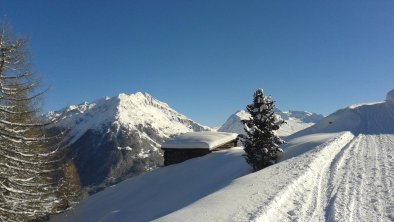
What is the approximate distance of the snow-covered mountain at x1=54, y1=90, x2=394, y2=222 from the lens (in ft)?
46.8

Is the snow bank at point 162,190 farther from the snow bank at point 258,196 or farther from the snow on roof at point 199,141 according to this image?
the snow bank at point 258,196

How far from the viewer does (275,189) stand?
16.9 metres

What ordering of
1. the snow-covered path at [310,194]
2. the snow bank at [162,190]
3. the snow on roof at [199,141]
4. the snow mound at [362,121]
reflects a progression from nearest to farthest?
the snow-covered path at [310,194] < the snow bank at [162,190] < the snow on roof at [199,141] < the snow mound at [362,121]

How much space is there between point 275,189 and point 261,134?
1233cm

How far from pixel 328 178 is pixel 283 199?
4.56 m

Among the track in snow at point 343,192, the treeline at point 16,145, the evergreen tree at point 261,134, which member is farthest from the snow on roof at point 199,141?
the treeline at point 16,145

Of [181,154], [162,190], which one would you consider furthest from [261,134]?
[181,154]

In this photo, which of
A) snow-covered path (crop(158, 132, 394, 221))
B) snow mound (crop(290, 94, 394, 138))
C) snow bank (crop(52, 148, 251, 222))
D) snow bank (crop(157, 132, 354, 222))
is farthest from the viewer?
snow mound (crop(290, 94, 394, 138))

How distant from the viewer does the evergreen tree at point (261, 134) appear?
28531mm

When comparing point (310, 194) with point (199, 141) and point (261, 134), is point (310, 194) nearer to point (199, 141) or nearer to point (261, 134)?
point (261, 134)

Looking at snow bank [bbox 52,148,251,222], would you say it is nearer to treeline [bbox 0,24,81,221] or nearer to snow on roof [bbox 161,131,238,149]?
snow on roof [bbox 161,131,238,149]

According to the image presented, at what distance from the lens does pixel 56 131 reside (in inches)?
699

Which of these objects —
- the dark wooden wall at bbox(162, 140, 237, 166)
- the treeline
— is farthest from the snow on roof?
the treeline

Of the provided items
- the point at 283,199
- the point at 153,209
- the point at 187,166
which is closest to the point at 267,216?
the point at 283,199
